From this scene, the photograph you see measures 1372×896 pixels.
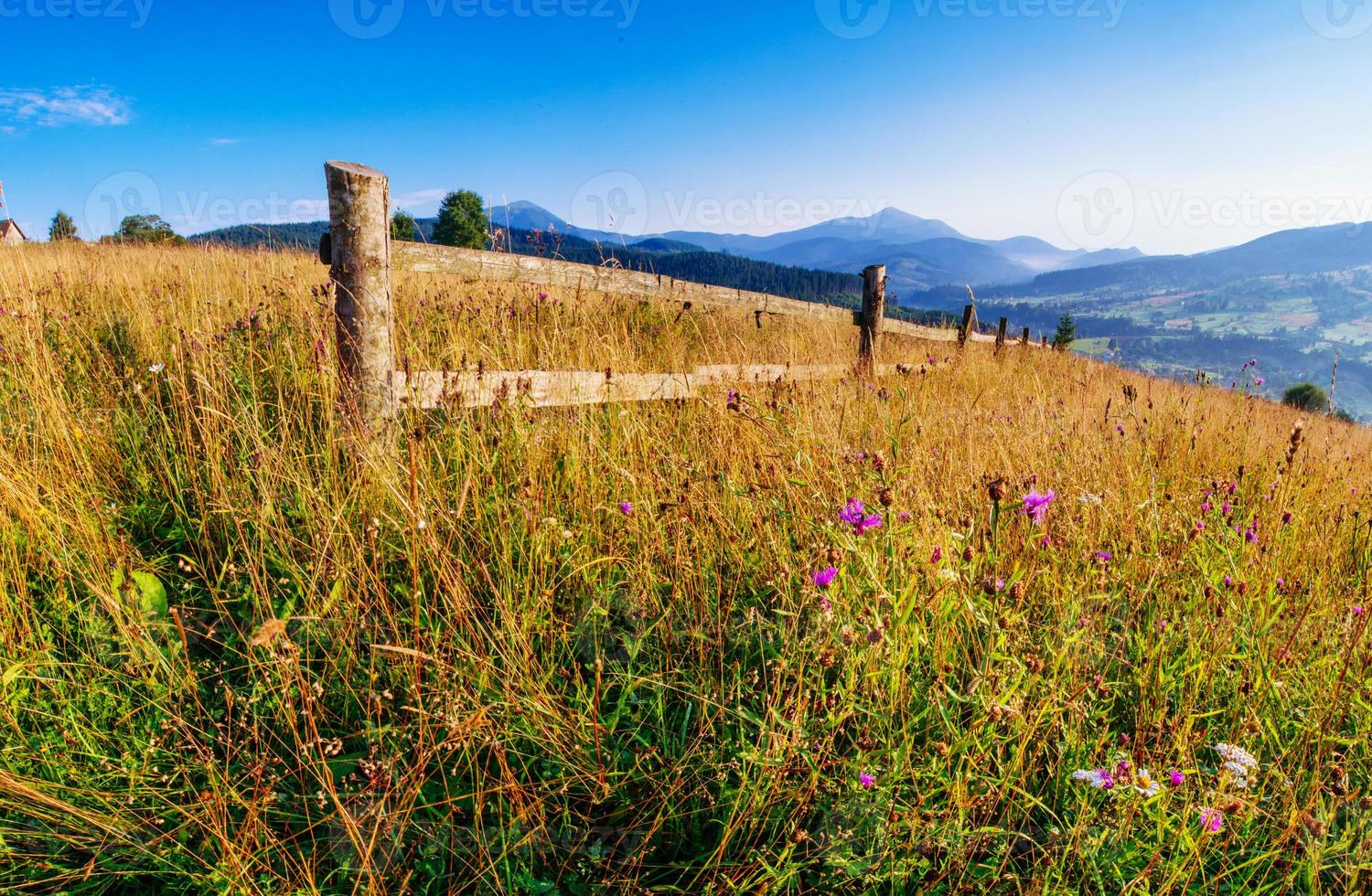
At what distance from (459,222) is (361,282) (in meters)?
60.6

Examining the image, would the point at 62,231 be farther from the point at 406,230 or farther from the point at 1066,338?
the point at 1066,338

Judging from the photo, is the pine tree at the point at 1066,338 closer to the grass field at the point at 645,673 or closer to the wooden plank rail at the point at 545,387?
the wooden plank rail at the point at 545,387

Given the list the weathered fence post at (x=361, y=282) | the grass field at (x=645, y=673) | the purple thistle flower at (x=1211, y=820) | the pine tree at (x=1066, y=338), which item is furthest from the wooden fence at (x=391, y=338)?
the pine tree at (x=1066, y=338)

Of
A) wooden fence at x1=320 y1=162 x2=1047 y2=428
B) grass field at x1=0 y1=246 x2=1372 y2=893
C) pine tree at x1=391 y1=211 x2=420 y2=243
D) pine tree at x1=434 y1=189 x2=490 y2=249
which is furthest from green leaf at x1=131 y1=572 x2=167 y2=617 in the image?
pine tree at x1=434 y1=189 x2=490 y2=249

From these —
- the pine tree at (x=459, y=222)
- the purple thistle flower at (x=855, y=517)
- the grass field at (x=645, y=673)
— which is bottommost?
the grass field at (x=645, y=673)

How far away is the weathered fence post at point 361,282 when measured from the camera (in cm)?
300

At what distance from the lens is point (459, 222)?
187 ft

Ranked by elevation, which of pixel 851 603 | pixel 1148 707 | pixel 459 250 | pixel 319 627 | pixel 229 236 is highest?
pixel 229 236

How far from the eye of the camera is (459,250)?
4.09m

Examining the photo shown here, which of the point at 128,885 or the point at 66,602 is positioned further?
the point at 66,602

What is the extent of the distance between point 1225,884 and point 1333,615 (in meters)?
1.45

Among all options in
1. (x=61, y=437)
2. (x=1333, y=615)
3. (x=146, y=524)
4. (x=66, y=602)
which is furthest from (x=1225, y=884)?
(x=61, y=437)

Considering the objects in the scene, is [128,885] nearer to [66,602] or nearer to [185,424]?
[66,602]

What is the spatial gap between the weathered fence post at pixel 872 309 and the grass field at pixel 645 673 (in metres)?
4.76
